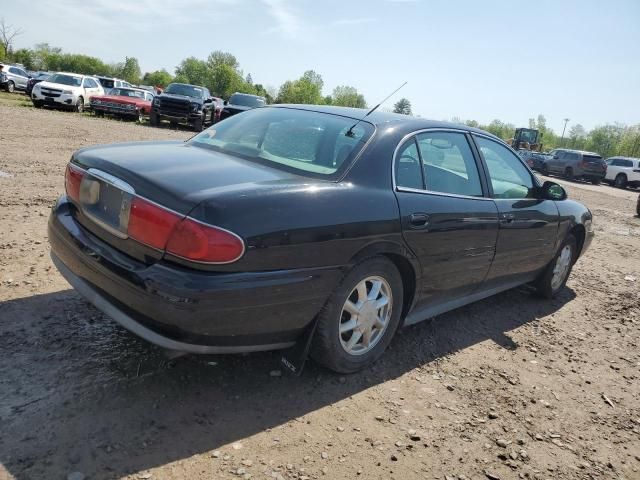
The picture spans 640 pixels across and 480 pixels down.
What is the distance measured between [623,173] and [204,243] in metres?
30.6

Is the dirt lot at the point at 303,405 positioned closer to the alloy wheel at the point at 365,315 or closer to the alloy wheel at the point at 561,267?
the alloy wheel at the point at 365,315

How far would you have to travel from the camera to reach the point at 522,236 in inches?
164

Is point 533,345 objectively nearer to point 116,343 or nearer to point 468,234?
point 468,234

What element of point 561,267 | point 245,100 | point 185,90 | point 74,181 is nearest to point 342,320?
point 74,181

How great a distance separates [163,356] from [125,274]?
76cm

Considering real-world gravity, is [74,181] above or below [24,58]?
below

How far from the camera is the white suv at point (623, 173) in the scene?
27.3 meters

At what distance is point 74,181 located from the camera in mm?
2941

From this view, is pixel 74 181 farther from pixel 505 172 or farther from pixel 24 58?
pixel 24 58

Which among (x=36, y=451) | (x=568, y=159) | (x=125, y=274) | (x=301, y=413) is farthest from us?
(x=568, y=159)

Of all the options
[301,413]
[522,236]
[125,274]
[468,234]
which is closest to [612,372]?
[522,236]

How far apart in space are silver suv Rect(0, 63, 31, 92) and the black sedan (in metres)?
35.2

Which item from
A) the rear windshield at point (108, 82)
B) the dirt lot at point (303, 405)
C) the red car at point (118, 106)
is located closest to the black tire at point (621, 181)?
the red car at point (118, 106)

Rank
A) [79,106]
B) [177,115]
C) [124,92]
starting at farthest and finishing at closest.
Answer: [124,92]
[79,106]
[177,115]
